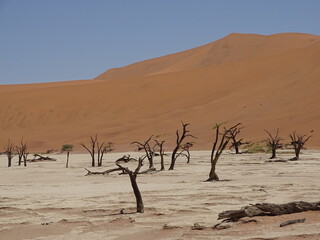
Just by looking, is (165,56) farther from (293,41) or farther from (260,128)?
(260,128)

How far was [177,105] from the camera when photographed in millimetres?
61812

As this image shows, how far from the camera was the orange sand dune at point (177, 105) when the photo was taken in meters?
49.7

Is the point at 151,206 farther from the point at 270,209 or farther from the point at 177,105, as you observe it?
the point at 177,105

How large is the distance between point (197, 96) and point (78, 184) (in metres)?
48.5

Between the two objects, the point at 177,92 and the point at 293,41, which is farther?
the point at 293,41

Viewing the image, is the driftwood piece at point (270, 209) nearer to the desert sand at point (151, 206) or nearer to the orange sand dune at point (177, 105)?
the desert sand at point (151, 206)

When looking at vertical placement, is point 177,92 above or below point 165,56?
below

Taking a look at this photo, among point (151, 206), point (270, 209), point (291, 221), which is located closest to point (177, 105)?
point (151, 206)

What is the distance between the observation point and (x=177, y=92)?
67562 millimetres

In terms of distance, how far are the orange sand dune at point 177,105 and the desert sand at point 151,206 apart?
2530cm

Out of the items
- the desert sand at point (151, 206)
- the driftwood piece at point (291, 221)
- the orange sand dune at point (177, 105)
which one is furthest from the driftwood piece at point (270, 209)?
the orange sand dune at point (177, 105)

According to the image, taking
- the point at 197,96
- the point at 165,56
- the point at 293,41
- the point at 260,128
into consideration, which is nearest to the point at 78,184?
the point at 260,128

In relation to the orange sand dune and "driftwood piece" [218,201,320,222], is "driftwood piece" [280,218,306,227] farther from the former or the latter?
the orange sand dune

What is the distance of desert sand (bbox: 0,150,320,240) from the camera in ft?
23.9
